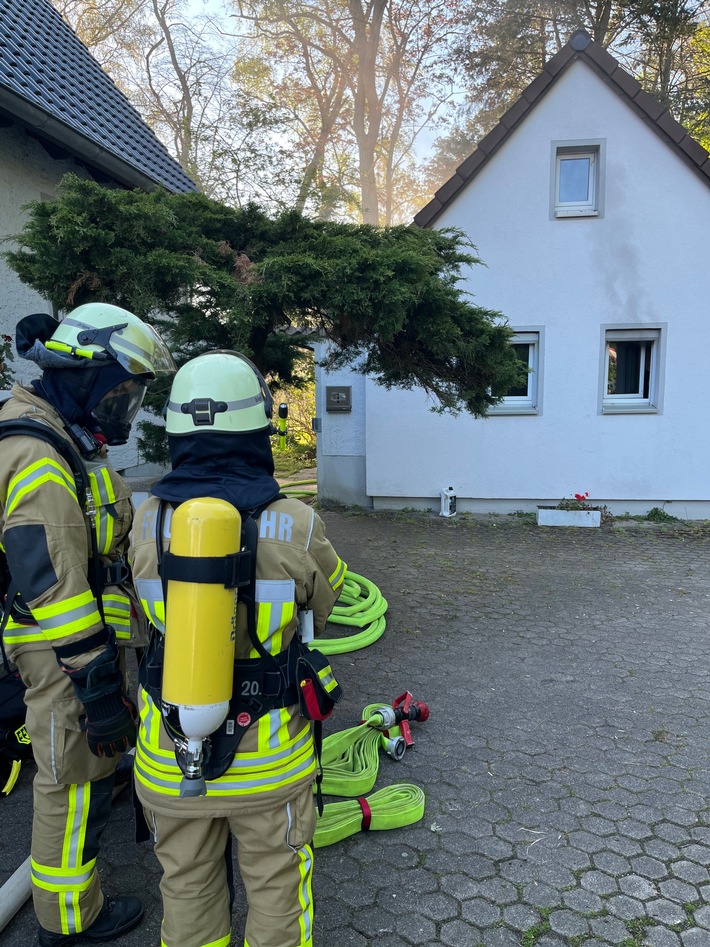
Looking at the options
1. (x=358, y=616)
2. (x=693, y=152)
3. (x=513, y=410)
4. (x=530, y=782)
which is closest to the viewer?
(x=530, y=782)

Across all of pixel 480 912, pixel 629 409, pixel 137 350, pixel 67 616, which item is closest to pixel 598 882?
pixel 480 912

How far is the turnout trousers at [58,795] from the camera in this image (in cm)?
215

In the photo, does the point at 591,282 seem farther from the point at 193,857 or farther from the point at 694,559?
the point at 193,857

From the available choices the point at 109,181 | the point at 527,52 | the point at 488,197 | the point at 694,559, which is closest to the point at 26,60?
the point at 109,181

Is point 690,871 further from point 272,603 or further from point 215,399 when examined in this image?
point 215,399

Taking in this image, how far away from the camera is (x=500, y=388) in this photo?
5.18 m

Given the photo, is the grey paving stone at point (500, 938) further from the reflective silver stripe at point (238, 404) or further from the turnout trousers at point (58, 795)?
the reflective silver stripe at point (238, 404)

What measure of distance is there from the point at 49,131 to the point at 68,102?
1.24 m

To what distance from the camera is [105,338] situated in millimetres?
2320

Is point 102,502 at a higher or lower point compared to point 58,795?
higher

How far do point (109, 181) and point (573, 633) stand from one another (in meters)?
7.00

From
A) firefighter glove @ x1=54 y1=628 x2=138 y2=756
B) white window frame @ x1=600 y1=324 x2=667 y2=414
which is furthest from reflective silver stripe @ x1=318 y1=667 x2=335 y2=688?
white window frame @ x1=600 y1=324 x2=667 y2=414

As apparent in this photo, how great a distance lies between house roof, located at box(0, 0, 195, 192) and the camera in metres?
5.94

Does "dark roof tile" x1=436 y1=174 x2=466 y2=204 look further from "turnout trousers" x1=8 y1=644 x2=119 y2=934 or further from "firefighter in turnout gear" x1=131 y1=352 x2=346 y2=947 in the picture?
"turnout trousers" x1=8 y1=644 x2=119 y2=934
